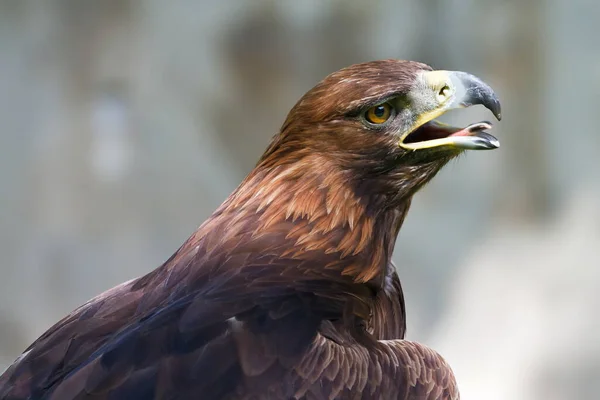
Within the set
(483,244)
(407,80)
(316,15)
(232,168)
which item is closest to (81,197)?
(232,168)

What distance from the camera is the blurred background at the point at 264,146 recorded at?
384cm

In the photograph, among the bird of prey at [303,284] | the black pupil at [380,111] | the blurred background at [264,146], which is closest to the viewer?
the bird of prey at [303,284]

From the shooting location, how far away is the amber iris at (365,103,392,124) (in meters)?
1.73

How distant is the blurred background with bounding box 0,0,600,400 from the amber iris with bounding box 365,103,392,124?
212 centimetres

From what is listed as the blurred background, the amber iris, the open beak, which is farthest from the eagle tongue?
the blurred background

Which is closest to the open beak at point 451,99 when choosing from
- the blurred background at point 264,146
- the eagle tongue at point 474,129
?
the eagle tongue at point 474,129

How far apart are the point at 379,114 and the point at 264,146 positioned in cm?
216

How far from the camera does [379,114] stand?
1.74 meters

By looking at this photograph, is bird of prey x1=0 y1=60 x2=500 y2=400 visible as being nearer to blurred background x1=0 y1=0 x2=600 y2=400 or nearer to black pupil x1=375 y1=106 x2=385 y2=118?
black pupil x1=375 y1=106 x2=385 y2=118

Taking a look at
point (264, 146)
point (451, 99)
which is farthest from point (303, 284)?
point (264, 146)

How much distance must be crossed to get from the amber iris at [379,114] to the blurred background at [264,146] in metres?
2.12

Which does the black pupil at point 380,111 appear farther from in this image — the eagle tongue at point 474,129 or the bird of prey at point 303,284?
the eagle tongue at point 474,129

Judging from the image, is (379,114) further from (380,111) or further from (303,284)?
(303,284)

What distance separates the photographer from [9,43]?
384 centimetres
